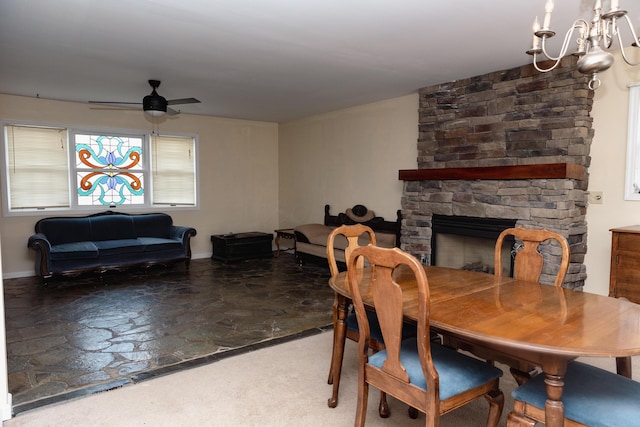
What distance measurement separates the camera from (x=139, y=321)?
3.80 meters

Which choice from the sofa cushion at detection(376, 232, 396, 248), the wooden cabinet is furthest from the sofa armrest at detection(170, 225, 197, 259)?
the wooden cabinet

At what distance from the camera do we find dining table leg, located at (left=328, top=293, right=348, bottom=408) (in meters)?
2.34

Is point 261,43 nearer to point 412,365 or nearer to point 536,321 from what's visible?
point 412,365

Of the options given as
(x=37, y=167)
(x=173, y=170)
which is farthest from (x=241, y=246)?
(x=37, y=167)

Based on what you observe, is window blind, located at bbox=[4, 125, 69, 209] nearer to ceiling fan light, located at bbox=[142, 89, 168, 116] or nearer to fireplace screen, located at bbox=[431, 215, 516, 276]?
ceiling fan light, located at bbox=[142, 89, 168, 116]

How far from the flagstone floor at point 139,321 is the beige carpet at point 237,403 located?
169mm

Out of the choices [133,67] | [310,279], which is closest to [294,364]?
[310,279]

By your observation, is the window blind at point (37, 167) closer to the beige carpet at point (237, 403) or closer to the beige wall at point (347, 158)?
the beige wall at point (347, 158)

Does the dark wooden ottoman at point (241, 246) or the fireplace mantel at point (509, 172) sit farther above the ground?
the fireplace mantel at point (509, 172)

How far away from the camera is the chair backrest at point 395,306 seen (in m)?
1.55

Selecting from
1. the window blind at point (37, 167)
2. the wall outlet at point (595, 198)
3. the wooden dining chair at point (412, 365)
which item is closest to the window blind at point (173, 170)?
the window blind at point (37, 167)

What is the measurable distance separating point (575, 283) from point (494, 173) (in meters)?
1.27

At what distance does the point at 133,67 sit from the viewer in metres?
4.08

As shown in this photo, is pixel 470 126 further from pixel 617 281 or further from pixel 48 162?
pixel 48 162
